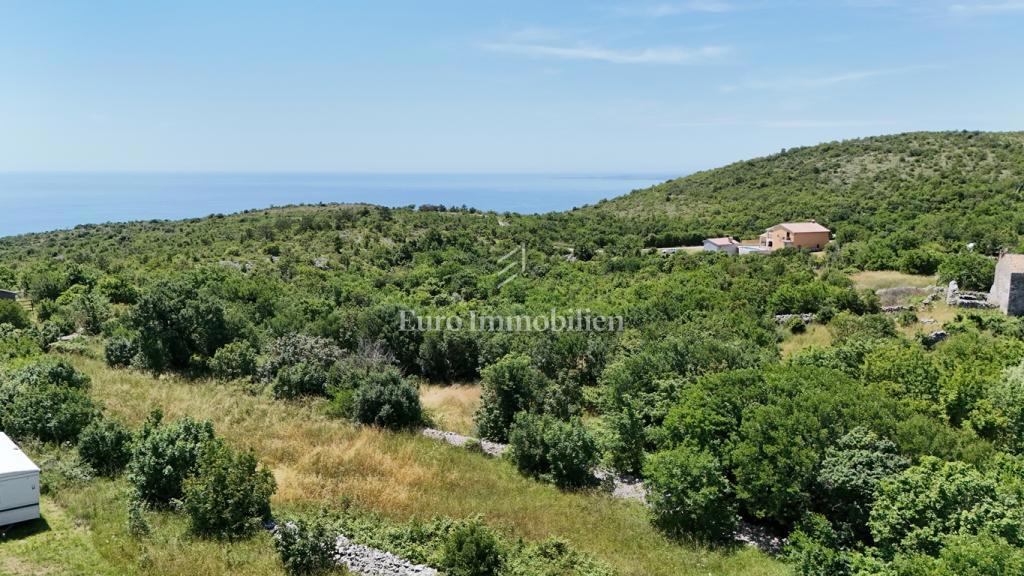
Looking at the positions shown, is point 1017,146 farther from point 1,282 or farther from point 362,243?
point 1,282

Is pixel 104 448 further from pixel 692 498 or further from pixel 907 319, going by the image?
pixel 907 319

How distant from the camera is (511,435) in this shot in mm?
17344

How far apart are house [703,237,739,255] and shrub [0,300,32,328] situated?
5001cm

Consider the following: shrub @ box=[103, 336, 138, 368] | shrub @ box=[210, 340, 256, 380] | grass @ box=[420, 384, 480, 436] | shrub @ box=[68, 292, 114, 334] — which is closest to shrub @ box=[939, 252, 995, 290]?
grass @ box=[420, 384, 480, 436]

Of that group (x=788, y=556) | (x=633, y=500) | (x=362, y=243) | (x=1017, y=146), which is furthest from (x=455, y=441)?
(x=1017, y=146)

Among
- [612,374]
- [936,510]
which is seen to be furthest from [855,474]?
[612,374]

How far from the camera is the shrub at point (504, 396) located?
19891 mm

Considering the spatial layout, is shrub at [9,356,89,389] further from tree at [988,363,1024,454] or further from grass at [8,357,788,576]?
tree at [988,363,1024,454]

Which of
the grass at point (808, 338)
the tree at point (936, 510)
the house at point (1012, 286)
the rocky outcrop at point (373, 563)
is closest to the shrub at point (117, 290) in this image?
the rocky outcrop at point (373, 563)

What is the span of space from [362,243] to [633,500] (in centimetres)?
4101

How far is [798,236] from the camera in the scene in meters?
52.6

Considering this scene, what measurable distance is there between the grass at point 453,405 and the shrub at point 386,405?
135 centimetres

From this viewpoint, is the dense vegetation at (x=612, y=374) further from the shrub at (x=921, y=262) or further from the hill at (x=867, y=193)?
the hill at (x=867, y=193)

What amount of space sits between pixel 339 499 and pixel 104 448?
6.64 meters
